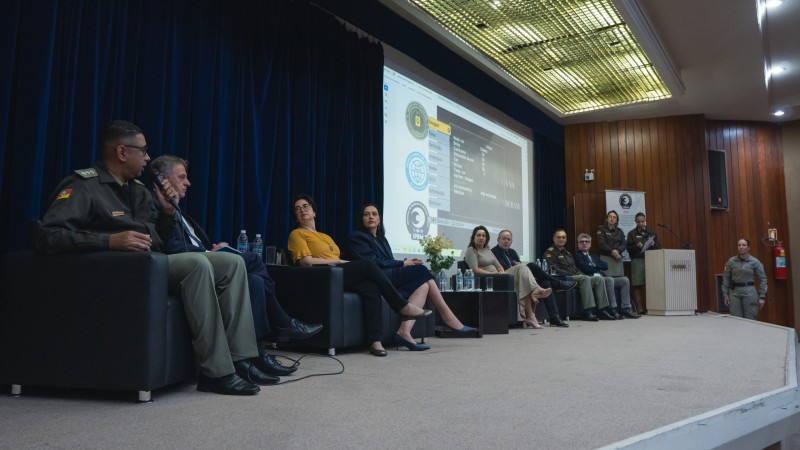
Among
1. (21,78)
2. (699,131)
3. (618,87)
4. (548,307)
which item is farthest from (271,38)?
(699,131)

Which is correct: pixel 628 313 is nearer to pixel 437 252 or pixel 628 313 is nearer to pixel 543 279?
pixel 543 279

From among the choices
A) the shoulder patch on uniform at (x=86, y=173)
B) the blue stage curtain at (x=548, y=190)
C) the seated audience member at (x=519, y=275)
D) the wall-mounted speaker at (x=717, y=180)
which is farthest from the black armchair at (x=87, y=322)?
the wall-mounted speaker at (x=717, y=180)

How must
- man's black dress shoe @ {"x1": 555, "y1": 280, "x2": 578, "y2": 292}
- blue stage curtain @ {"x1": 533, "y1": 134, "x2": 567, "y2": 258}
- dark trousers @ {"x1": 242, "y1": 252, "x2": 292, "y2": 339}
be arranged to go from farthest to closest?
blue stage curtain @ {"x1": 533, "y1": 134, "x2": 567, "y2": 258}, man's black dress shoe @ {"x1": 555, "y1": 280, "x2": 578, "y2": 292}, dark trousers @ {"x1": 242, "y1": 252, "x2": 292, "y2": 339}

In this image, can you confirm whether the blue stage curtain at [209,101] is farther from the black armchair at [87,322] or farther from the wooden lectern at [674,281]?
the wooden lectern at [674,281]

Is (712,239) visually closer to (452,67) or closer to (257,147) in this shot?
(452,67)

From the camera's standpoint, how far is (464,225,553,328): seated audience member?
5.38 metres

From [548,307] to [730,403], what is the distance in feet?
13.1

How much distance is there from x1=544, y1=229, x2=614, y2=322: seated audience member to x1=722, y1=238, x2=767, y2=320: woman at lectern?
2.04 m

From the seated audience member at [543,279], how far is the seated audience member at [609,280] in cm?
99

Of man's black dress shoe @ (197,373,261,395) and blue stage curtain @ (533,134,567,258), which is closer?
man's black dress shoe @ (197,373,261,395)

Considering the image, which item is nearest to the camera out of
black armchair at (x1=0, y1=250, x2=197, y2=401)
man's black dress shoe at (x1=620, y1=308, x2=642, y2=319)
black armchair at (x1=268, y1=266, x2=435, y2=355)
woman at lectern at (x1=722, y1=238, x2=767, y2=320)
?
black armchair at (x1=0, y1=250, x2=197, y2=401)

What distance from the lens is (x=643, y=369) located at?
2613mm

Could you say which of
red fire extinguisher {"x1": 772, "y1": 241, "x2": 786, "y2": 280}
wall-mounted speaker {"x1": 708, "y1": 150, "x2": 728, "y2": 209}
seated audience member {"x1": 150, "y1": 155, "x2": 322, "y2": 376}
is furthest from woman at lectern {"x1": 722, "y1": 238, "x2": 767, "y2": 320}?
seated audience member {"x1": 150, "y1": 155, "x2": 322, "y2": 376}

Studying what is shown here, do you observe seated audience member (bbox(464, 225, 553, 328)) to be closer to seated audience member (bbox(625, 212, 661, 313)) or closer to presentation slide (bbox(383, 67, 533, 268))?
presentation slide (bbox(383, 67, 533, 268))
